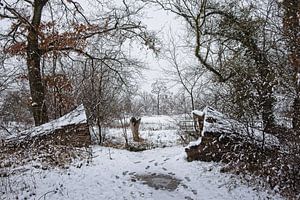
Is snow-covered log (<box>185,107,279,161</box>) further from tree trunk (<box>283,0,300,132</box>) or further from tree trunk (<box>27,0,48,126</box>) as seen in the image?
tree trunk (<box>27,0,48,126</box>)

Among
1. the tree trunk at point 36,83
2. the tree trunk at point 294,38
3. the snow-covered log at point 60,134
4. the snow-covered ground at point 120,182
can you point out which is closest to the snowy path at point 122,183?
the snow-covered ground at point 120,182

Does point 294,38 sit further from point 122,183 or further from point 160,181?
point 122,183

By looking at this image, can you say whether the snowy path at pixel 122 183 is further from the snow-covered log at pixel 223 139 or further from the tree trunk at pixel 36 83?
the tree trunk at pixel 36 83

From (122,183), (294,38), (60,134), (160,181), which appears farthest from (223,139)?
(60,134)

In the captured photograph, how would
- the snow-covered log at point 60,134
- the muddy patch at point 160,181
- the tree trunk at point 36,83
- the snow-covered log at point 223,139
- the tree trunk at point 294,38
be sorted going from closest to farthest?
the tree trunk at point 294,38 → the muddy patch at point 160,181 → the snow-covered log at point 223,139 → the snow-covered log at point 60,134 → the tree trunk at point 36,83

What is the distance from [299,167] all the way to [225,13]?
24.8ft

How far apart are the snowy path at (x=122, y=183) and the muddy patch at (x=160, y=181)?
14 cm

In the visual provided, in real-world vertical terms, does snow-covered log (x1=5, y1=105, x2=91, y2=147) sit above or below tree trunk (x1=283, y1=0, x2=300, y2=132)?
below

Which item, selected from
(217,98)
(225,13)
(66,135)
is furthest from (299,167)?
(225,13)

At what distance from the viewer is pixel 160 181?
764 centimetres

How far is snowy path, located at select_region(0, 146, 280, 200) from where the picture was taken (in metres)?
6.16

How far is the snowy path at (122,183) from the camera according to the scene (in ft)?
20.2

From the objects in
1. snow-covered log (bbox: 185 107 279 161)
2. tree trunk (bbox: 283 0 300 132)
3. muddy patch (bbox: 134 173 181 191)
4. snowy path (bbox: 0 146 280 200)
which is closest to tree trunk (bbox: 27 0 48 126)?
snowy path (bbox: 0 146 280 200)

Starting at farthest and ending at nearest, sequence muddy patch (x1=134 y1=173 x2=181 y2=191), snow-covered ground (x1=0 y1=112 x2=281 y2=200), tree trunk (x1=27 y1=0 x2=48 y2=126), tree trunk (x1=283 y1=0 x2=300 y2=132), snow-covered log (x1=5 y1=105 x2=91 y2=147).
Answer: tree trunk (x1=27 y1=0 x2=48 y2=126) → snow-covered log (x1=5 y1=105 x2=91 y2=147) → muddy patch (x1=134 y1=173 x2=181 y2=191) → tree trunk (x1=283 y1=0 x2=300 y2=132) → snow-covered ground (x1=0 y1=112 x2=281 y2=200)
